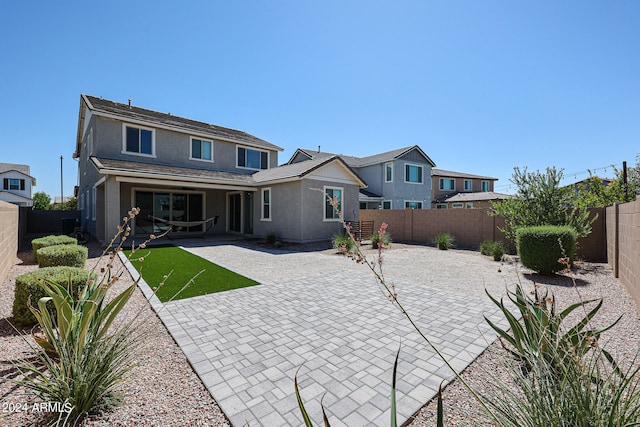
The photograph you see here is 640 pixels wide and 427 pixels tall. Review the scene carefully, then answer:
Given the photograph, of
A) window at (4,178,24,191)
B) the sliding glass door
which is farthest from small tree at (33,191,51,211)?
the sliding glass door

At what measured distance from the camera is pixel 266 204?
47.3 feet

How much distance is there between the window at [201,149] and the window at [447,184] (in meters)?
23.5

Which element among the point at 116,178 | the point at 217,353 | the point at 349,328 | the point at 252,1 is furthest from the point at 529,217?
the point at 116,178

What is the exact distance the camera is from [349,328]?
12.7 ft

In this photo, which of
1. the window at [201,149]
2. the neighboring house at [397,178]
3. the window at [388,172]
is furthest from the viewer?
the window at [388,172]

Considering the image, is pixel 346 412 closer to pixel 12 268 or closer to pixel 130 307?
pixel 130 307

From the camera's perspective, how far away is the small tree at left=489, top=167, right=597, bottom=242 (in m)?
8.63

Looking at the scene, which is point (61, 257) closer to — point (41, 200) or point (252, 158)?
point (252, 158)

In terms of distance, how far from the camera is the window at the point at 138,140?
1338 cm

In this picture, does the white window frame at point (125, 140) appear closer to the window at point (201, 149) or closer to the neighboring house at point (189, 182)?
the neighboring house at point (189, 182)

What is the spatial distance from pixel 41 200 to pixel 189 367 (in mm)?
56738

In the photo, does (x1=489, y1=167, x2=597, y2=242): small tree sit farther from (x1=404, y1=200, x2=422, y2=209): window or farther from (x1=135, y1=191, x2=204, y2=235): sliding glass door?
(x1=135, y1=191, x2=204, y2=235): sliding glass door

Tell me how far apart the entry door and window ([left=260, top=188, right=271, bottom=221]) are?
2.34 metres

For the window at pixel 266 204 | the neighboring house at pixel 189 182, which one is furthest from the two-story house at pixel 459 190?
the window at pixel 266 204
